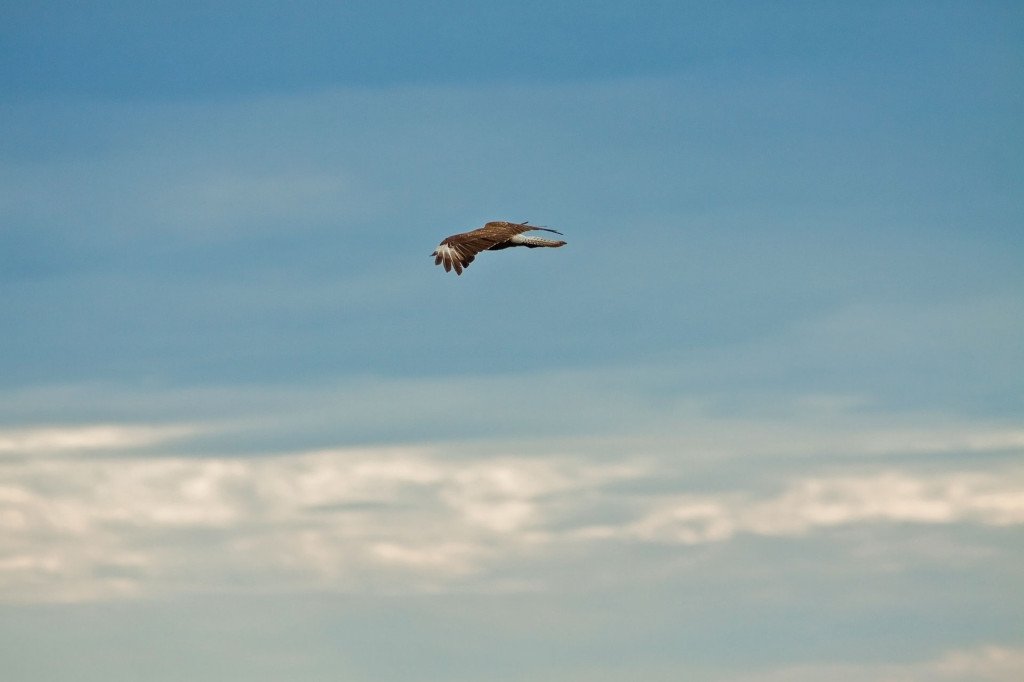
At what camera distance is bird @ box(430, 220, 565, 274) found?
457 feet

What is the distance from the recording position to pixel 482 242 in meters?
142

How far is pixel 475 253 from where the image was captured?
140 metres

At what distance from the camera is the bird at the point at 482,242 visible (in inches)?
5487

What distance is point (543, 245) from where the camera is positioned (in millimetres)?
144875

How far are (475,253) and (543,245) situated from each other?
6.31 meters
